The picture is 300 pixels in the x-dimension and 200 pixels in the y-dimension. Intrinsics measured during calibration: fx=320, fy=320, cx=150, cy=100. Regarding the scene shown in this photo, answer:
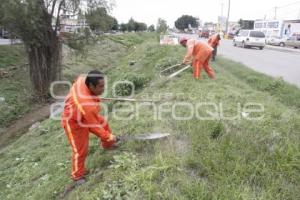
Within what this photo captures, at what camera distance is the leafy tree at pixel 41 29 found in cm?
1257

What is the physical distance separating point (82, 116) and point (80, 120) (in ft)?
0.31

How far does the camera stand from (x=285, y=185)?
3482 mm

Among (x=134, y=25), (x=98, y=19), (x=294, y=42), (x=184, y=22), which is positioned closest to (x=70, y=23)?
(x=98, y=19)

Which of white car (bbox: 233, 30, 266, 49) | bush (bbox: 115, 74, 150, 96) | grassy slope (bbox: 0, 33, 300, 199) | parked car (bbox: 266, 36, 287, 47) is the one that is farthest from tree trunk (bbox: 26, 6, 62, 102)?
parked car (bbox: 266, 36, 287, 47)

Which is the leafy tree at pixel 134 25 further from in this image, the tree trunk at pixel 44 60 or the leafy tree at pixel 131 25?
A: the tree trunk at pixel 44 60

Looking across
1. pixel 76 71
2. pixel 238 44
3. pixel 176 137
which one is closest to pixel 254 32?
pixel 238 44

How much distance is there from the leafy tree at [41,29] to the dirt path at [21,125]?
1.76 m

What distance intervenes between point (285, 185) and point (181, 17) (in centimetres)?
9518

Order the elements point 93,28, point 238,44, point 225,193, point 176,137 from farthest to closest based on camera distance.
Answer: point 238,44 < point 93,28 < point 176,137 < point 225,193

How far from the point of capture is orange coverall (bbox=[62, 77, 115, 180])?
394cm

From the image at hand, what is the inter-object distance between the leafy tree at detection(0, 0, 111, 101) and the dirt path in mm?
1756

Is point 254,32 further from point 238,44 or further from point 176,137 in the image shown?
point 176,137

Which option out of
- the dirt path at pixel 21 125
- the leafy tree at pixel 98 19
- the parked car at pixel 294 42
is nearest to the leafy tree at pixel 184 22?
the parked car at pixel 294 42

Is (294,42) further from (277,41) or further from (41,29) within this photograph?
(41,29)
